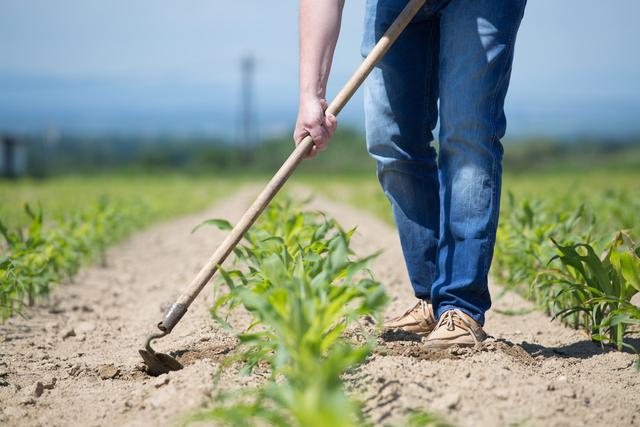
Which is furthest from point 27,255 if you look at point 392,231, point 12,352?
point 392,231

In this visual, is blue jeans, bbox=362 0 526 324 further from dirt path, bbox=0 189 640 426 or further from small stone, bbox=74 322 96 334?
small stone, bbox=74 322 96 334

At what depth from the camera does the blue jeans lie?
238cm

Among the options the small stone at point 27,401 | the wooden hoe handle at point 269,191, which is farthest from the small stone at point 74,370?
the wooden hoe handle at point 269,191

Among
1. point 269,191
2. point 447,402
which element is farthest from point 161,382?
point 447,402

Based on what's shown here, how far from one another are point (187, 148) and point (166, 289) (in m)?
35.0

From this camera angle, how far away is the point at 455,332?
240cm

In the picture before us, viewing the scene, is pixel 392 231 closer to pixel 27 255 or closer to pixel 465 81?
pixel 27 255

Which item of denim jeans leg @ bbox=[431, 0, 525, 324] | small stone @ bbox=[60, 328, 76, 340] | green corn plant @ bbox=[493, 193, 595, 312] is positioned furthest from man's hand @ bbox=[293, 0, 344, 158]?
small stone @ bbox=[60, 328, 76, 340]

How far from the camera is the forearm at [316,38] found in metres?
2.42

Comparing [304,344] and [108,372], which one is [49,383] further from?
[304,344]

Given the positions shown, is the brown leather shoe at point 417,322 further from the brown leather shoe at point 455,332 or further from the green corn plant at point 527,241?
the green corn plant at point 527,241

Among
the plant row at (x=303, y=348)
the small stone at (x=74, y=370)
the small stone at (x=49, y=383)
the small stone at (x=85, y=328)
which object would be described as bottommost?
the small stone at (x=85, y=328)

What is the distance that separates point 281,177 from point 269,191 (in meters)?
0.06

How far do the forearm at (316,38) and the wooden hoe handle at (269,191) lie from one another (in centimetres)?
11
